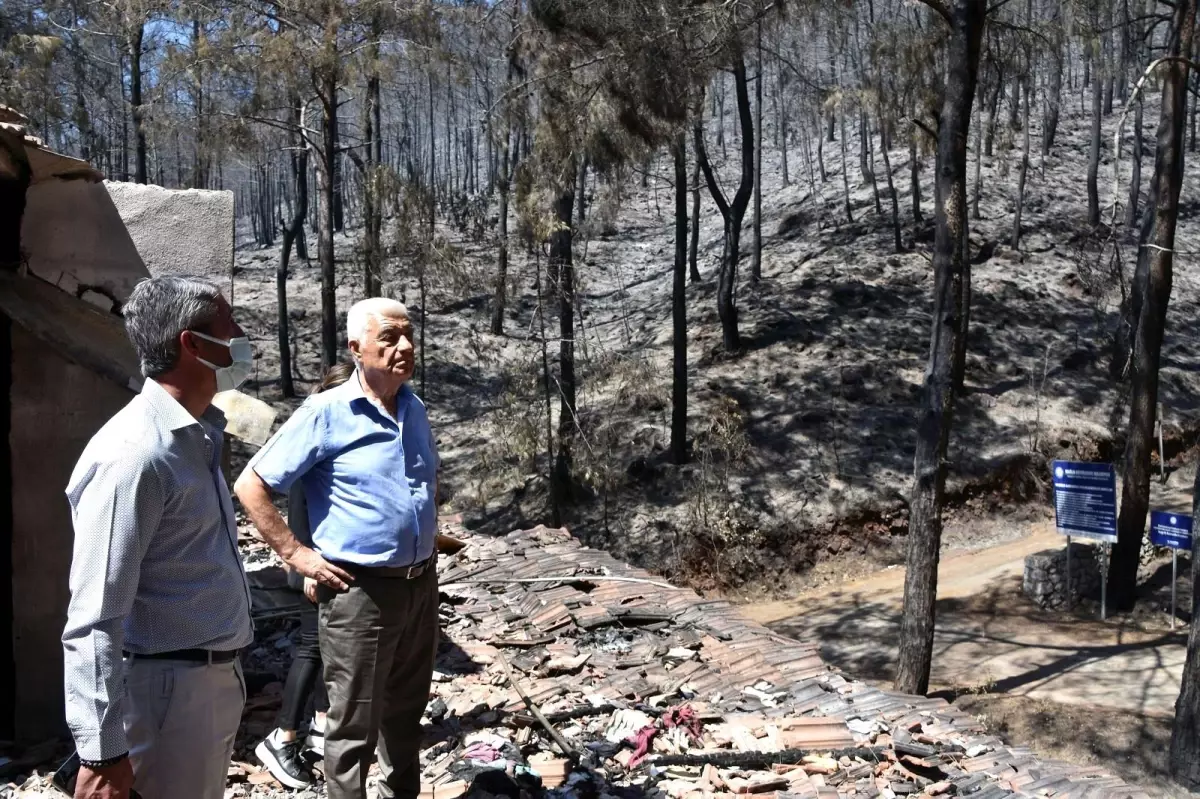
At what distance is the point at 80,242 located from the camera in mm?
5309

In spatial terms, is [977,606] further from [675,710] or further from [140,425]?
[140,425]

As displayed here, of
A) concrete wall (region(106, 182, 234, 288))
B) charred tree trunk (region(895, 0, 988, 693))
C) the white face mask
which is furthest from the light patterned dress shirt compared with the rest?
charred tree trunk (region(895, 0, 988, 693))

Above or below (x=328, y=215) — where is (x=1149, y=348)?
below

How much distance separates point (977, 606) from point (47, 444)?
41.2 ft

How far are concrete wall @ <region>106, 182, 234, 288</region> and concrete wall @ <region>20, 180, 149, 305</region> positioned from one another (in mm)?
136

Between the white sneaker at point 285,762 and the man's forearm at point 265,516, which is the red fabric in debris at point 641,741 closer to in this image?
the white sneaker at point 285,762

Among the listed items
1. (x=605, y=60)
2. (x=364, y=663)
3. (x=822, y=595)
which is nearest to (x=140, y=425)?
(x=364, y=663)

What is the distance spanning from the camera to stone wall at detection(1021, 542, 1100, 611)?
14344 millimetres

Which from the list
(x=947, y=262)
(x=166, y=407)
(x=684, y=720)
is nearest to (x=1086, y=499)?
(x=947, y=262)

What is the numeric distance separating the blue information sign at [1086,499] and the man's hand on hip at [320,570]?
1207 centimetres

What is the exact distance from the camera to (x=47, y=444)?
198 inches

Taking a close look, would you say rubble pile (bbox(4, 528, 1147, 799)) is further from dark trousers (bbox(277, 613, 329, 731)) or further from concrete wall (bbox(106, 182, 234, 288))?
concrete wall (bbox(106, 182, 234, 288))

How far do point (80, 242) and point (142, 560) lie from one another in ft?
11.6

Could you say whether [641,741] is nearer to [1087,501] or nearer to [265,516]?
[265,516]
